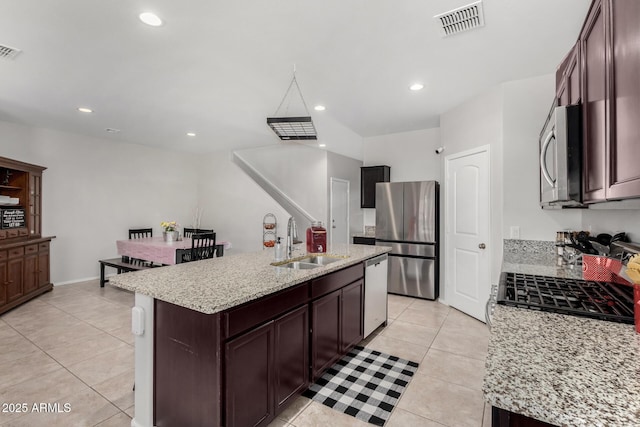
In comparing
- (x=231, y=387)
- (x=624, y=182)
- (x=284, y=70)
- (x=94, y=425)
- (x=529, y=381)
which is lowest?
(x=94, y=425)

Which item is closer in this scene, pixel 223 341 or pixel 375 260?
pixel 223 341

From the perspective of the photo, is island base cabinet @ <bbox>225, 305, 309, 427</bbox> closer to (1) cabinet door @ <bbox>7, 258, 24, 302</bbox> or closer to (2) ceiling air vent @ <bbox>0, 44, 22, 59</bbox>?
(2) ceiling air vent @ <bbox>0, 44, 22, 59</bbox>

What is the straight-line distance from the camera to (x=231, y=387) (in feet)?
5.03

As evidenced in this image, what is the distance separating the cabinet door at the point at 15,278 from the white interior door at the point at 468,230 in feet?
19.0

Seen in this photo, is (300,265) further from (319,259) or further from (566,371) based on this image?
(566,371)

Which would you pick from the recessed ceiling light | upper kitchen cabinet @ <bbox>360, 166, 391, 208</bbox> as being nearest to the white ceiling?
the recessed ceiling light

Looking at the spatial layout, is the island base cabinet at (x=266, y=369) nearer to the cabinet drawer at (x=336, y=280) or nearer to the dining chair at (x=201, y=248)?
the cabinet drawer at (x=336, y=280)

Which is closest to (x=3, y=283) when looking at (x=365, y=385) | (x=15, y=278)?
(x=15, y=278)

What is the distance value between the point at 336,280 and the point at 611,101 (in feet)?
6.35

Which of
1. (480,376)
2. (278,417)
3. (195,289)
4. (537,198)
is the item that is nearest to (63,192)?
(195,289)

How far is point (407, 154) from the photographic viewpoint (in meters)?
5.36

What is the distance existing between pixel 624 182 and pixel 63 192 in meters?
6.89

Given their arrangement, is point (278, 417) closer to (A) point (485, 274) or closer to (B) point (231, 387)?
(B) point (231, 387)

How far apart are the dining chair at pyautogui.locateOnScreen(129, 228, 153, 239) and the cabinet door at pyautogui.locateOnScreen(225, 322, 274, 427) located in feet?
17.9
